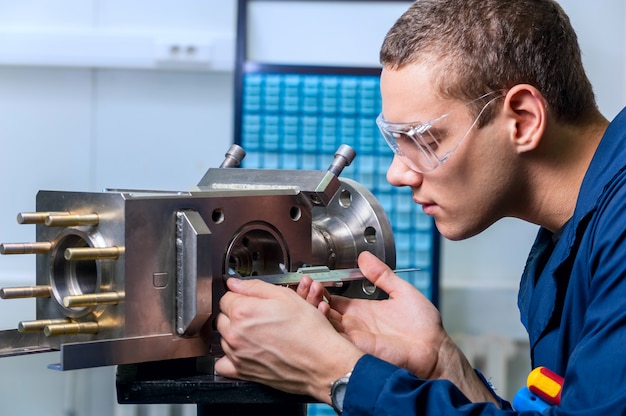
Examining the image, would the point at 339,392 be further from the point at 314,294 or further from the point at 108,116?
the point at 108,116

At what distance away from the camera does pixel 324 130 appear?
2.49 metres

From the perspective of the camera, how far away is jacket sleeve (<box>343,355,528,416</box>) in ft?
3.50

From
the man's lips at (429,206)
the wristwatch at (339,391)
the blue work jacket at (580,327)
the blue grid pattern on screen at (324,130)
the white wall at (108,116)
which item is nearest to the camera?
the blue work jacket at (580,327)

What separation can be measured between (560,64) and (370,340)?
481 millimetres

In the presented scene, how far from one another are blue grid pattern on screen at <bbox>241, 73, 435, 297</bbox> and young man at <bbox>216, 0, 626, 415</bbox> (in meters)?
1.11

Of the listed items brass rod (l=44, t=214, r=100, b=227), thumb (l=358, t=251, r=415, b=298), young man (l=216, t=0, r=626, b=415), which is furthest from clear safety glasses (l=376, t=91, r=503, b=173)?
brass rod (l=44, t=214, r=100, b=227)

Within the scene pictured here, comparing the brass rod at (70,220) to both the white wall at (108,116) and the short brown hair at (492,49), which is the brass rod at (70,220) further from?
the white wall at (108,116)

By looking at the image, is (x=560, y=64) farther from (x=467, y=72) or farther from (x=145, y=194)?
(x=145, y=194)

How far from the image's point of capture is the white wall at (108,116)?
2.59 m

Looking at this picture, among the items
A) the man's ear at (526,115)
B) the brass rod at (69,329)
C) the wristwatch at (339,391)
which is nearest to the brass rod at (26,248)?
the brass rod at (69,329)

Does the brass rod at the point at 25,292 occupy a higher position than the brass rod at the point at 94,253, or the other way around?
the brass rod at the point at 94,253

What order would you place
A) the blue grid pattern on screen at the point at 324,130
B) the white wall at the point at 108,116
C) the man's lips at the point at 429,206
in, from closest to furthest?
the man's lips at the point at 429,206
the blue grid pattern on screen at the point at 324,130
the white wall at the point at 108,116

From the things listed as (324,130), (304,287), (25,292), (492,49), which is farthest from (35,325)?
(324,130)

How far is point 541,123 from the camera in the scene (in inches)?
49.5
